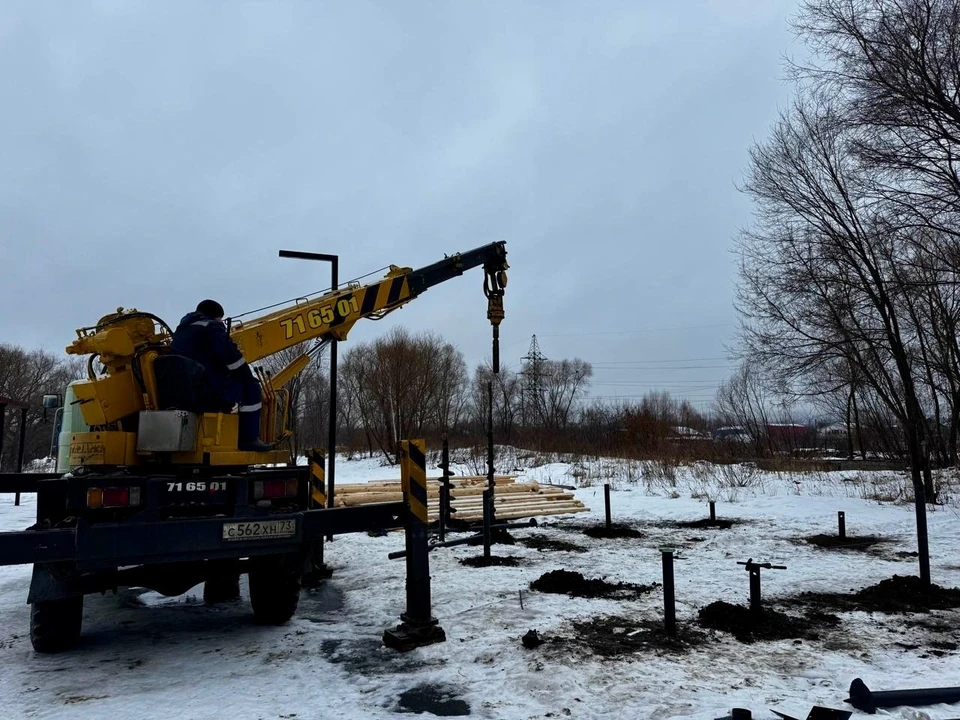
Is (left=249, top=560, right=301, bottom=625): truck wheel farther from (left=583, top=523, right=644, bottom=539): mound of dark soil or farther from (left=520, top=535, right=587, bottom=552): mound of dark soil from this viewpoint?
(left=583, top=523, right=644, bottom=539): mound of dark soil

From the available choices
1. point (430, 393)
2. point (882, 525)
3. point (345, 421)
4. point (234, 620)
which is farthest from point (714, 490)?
point (345, 421)

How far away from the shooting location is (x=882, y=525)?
1249 cm

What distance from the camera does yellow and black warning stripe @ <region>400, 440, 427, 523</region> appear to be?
5785 mm

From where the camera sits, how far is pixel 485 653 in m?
5.30

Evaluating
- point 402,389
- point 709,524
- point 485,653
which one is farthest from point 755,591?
point 402,389

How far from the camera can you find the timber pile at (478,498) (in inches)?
540

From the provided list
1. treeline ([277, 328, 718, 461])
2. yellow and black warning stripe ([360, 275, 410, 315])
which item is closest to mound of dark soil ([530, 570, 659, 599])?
yellow and black warning stripe ([360, 275, 410, 315])

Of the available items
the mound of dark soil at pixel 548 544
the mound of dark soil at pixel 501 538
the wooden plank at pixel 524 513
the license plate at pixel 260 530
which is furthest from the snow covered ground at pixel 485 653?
the wooden plank at pixel 524 513

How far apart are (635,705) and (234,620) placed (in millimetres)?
4207

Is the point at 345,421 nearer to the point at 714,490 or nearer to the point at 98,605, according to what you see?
the point at 714,490

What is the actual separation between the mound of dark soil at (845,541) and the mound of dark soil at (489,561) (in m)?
4.94

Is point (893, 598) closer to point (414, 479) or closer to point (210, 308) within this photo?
point (414, 479)

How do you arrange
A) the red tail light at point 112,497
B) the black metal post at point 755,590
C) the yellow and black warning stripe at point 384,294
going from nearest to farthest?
the red tail light at point 112,497 < the black metal post at point 755,590 < the yellow and black warning stripe at point 384,294

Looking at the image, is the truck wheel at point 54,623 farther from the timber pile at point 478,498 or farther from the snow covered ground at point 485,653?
the timber pile at point 478,498
